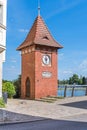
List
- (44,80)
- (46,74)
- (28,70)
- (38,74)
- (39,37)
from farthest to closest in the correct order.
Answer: (39,37), (28,70), (46,74), (44,80), (38,74)

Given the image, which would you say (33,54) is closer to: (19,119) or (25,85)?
(25,85)

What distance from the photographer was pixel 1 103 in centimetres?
1809

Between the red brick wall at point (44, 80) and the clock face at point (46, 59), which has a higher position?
the clock face at point (46, 59)

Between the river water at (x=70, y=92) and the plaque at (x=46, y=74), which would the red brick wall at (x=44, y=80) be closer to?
the plaque at (x=46, y=74)

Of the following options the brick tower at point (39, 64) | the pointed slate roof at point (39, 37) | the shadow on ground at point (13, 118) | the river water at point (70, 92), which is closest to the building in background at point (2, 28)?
the shadow on ground at point (13, 118)

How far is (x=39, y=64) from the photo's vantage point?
28891 mm

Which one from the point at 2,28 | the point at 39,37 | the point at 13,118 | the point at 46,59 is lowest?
the point at 13,118

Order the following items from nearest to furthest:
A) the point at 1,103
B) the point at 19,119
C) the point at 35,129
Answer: the point at 35,129 → the point at 19,119 → the point at 1,103

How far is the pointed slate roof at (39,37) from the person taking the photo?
96.7 feet

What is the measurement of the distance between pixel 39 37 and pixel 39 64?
2.84 meters

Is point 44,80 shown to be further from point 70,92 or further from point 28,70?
point 70,92

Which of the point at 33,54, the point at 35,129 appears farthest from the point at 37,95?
the point at 35,129

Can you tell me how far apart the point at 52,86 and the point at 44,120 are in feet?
50.2

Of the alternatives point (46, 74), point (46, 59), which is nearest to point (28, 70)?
point (46, 74)
